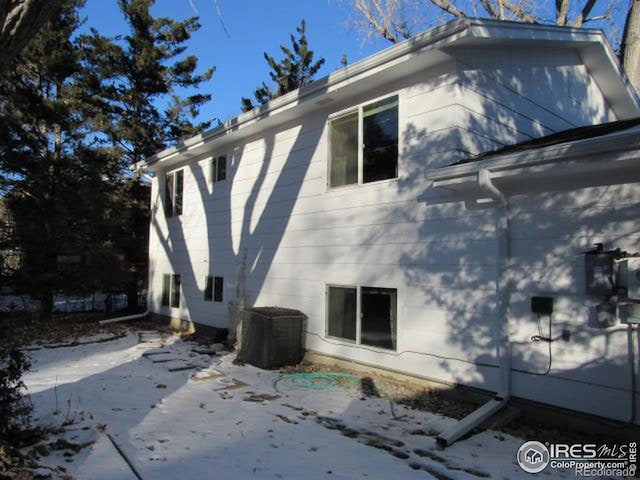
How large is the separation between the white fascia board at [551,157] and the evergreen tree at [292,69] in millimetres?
19216

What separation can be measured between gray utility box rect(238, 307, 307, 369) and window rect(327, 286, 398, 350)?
63 centimetres

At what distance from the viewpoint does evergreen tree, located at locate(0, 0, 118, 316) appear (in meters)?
14.1

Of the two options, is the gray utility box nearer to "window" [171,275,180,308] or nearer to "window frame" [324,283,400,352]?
"window frame" [324,283,400,352]

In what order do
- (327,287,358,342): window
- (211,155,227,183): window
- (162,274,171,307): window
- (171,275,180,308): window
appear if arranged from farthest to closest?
(162,274,171,307): window → (171,275,180,308): window → (211,155,227,183): window → (327,287,358,342): window

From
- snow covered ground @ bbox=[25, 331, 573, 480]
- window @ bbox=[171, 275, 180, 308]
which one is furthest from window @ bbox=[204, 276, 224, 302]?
snow covered ground @ bbox=[25, 331, 573, 480]

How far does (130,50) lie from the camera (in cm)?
1762

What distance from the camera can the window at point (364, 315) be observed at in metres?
6.79

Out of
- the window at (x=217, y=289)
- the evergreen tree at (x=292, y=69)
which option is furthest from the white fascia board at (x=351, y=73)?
the evergreen tree at (x=292, y=69)

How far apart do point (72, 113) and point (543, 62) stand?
14946 millimetres

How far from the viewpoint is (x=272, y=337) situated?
7645 mm

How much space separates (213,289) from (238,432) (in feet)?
22.7

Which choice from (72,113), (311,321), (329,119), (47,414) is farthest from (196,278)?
(72,113)

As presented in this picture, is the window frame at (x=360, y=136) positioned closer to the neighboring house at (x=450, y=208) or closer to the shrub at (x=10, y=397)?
the neighboring house at (x=450, y=208)

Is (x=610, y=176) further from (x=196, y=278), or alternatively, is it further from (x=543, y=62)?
(x=196, y=278)
